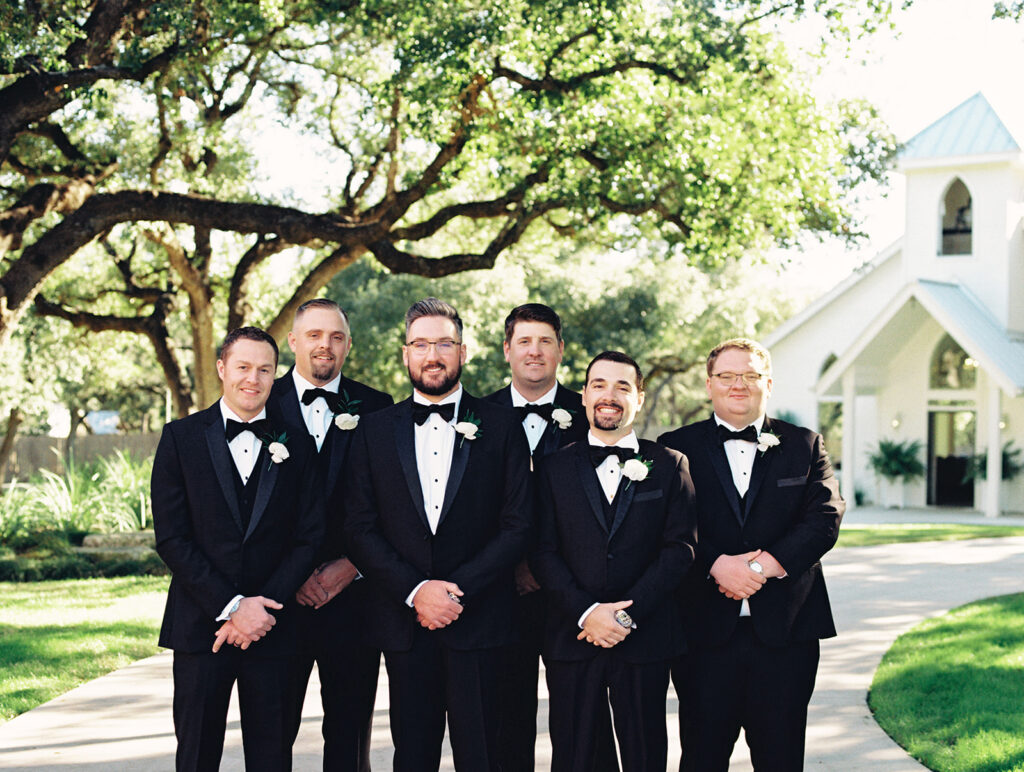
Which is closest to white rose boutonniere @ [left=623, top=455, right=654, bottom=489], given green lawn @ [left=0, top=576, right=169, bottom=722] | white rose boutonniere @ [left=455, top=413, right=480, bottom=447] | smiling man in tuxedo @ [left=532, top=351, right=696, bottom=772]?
smiling man in tuxedo @ [left=532, top=351, right=696, bottom=772]

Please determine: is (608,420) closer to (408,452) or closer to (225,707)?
(408,452)

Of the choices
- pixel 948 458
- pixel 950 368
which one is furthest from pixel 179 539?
pixel 948 458

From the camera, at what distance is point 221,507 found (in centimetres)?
481

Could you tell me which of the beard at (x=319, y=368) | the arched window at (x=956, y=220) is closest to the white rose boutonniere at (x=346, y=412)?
the beard at (x=319, y=368)

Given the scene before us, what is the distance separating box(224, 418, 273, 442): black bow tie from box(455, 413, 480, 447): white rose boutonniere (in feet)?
2.86

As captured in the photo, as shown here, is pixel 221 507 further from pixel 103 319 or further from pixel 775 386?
pixel 775 386

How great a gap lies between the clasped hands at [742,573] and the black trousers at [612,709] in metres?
0.44

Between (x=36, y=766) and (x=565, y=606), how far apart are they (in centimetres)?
320

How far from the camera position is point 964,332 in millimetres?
23859

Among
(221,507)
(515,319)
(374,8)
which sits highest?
(374,8)

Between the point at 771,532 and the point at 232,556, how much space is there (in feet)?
7.91

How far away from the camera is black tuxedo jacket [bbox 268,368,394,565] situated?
5078 millimetres

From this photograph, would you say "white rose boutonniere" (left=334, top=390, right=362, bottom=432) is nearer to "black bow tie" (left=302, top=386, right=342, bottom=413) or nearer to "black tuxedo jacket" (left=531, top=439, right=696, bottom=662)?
"black bow tie" (left=302, top=386, right=342, bottom=413)

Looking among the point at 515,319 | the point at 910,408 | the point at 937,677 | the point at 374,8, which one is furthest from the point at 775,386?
the point at 515,319
